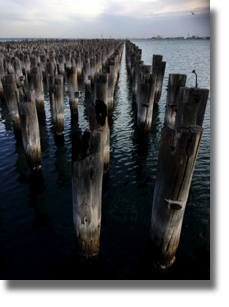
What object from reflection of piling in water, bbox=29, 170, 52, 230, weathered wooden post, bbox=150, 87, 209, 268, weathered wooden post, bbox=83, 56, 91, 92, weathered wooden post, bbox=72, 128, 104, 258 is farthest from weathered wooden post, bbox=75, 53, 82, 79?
weathered wooden post, bbox=150, 87, 209, 268

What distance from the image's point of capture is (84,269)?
151 inches

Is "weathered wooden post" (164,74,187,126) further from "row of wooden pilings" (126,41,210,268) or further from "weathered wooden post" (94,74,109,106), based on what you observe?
"row of wooden pilings" (126,41,210,268)

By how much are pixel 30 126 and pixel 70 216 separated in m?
2.70

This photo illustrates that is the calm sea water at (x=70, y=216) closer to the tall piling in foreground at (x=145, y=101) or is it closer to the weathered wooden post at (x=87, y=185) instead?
the weathered wooden post at (x=87, y=185)

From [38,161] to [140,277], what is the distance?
4395 mm

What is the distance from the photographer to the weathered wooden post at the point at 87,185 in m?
2.98

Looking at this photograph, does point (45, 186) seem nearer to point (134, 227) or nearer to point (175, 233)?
point (134, 227)

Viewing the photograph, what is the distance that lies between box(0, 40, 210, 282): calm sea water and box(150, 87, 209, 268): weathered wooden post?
0.74 m

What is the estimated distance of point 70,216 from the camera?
16.8 feet

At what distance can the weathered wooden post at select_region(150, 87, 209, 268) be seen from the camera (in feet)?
8.71

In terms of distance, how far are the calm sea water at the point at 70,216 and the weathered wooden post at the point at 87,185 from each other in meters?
0.65

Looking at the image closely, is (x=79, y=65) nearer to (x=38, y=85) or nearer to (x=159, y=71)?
(x=159, y=71)

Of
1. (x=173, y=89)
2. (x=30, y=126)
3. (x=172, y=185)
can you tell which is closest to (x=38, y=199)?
(x=30, y=126)

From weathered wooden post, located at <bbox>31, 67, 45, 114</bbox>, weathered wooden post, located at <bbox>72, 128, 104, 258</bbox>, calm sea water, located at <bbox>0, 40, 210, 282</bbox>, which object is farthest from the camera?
weathered wooden post, located at <bbox>31, 67, 45, 114</bbox>
